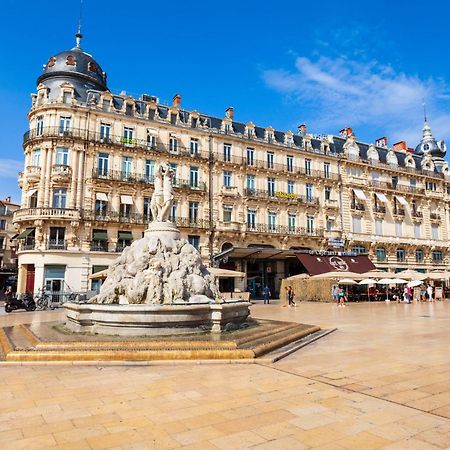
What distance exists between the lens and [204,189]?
110 ft

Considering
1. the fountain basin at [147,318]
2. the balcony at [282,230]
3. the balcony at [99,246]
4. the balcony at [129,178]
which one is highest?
the balcony at [129,178]

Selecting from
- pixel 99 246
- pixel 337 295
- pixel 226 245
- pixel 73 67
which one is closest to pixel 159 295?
pixel 337 295

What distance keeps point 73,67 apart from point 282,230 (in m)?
21.9

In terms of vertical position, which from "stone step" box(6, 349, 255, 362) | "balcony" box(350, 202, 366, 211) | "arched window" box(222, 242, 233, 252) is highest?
"balcony" box(350, 202, 366, 211)

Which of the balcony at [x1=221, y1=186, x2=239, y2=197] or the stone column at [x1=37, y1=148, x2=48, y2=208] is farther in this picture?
the balcony at [x1=221, y1=186, x2=239, y2=197]

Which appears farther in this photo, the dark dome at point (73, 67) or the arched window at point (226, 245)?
the arched window at point (226, 245)

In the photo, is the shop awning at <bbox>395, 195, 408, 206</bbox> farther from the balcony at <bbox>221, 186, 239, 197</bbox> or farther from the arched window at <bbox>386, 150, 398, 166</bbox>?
the balcony at <bbox>221, 186, 239, 197</bbox>

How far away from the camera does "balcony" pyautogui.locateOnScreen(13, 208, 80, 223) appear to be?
27594 mm

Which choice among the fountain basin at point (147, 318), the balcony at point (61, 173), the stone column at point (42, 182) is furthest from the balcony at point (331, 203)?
the fountain basin at point (147, 318)

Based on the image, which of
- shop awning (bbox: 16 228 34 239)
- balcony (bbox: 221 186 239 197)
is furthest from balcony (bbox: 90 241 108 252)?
balcony (bbox: 221 186 239 197)

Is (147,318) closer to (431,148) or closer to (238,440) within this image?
(238,440)

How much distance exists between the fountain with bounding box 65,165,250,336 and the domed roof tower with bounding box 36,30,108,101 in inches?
836

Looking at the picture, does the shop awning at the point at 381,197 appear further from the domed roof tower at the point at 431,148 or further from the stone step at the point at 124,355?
the stone step at the point at 124,355

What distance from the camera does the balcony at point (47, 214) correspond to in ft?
Result: 90.5
